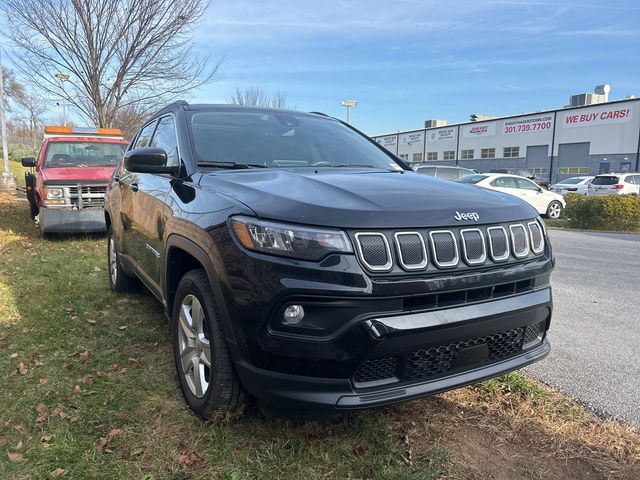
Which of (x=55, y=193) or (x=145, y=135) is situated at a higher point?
(x=145, y=135)

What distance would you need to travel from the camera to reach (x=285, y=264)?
2041 millimetres

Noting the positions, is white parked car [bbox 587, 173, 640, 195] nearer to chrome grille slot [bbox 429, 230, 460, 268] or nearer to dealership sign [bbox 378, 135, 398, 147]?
chrome grille slot [bbox 429, 230, 460, 268]

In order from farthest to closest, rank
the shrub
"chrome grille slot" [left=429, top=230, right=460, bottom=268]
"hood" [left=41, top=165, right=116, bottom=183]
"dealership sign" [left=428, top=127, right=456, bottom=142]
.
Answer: "dealership sign" [left=428, top=127, right=456, bottom=142] < the shrub < "hood" [left=41, top=165, right=116, bottom=183] < "chrome grille slot" [left=429, top=230, right=460, bottom=268]

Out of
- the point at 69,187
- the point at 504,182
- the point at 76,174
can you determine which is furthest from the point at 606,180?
the point at 69,187

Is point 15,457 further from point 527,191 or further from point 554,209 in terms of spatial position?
point 554,209

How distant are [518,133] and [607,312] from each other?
144ft

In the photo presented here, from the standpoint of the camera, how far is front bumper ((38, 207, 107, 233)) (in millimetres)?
7977

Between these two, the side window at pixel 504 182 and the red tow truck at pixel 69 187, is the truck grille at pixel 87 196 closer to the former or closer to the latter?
the red tow truck at pixel 69 187

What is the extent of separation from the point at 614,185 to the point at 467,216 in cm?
2138

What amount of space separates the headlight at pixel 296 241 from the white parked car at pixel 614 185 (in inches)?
848

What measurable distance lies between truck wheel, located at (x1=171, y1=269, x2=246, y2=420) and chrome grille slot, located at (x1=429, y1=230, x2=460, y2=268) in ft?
3.51

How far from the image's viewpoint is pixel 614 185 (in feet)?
66.4

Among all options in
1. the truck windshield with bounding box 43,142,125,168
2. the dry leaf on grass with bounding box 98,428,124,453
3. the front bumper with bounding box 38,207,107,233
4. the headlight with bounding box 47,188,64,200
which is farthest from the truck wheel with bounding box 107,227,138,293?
the truck windshield with bounding box 43,142,125,168

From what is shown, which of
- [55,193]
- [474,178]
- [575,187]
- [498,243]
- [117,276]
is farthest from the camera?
[575,187]
